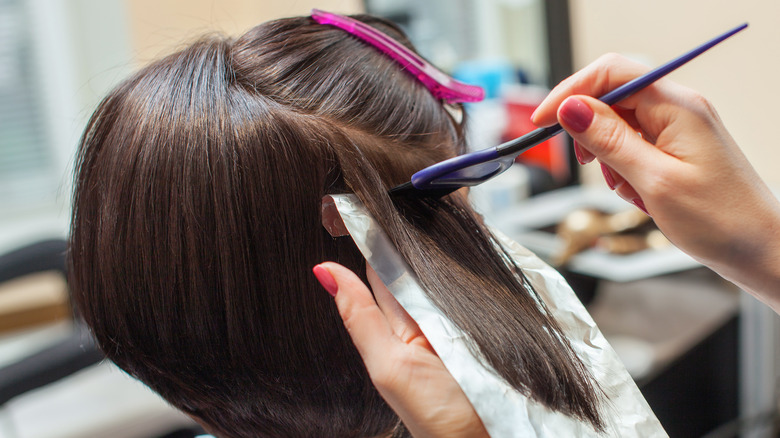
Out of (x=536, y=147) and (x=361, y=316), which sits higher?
(x=361, y=316)

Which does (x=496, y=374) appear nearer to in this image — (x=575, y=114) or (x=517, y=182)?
(x=575, y=114)

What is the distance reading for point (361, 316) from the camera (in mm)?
400

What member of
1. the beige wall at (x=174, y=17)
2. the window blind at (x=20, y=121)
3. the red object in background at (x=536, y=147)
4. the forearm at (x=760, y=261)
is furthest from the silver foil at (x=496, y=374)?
the window blind at (x=20, y=121)

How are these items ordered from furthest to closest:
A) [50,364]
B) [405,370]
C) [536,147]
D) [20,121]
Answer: [536,147] < [20,121] < [50,364] < [405,370]

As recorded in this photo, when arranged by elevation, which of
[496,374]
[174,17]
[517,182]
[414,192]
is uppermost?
[174,17]

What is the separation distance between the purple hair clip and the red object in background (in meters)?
1.10

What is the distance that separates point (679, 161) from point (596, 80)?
0.09m

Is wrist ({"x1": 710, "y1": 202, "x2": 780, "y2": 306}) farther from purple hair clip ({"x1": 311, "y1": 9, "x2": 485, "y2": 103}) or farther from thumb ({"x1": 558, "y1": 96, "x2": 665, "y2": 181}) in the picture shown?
purple hair clip ({"x1": 311, "y1": 9, "x2": 485, "y2": 103})

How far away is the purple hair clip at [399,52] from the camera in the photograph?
1.78 feet

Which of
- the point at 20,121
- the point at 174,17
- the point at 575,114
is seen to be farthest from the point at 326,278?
the point at 20,121

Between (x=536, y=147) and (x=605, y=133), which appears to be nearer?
(x=605, y=133)

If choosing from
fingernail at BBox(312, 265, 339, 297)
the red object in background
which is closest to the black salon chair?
fingernail at BBox(312, 265, 339, 297)

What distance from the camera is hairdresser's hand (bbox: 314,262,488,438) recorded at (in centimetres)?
38

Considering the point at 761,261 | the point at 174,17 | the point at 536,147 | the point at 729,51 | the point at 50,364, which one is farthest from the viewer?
the point at 536,147
